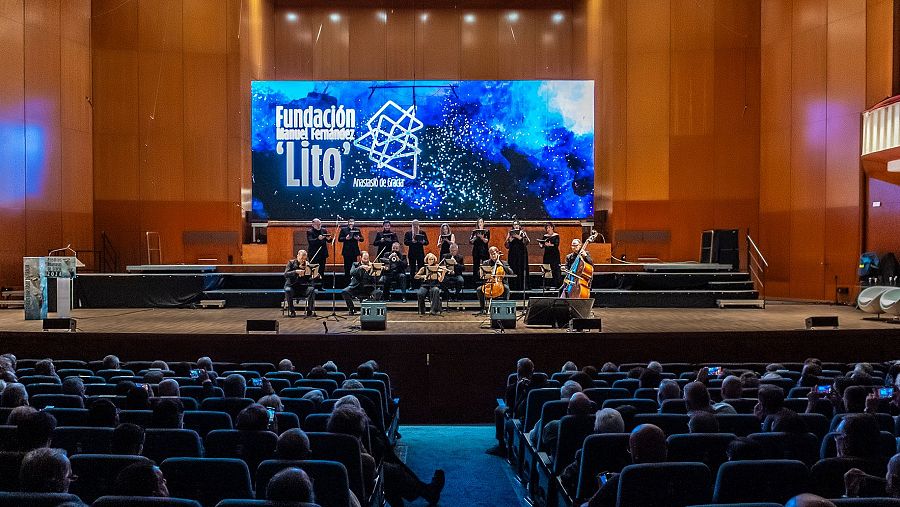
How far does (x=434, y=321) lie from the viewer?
11.4 metres

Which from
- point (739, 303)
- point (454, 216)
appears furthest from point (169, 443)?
point (454, 216)

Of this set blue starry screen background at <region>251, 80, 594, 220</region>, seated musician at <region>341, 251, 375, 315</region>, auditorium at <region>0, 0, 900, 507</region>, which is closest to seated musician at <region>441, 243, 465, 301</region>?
auditorium at <region>0, 0, 900, 507</region>

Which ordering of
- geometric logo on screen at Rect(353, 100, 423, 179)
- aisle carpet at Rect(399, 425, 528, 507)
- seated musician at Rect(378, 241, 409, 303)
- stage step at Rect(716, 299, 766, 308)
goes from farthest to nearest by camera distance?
geometric logo on screen at Rect(353, 100, 423, 179) < stage step at Rect(716, 299, 766, 308) < seated musician at Rect(378, 241, 409, 303) < aisle carpet at Rect(399, 425, 528, 507)

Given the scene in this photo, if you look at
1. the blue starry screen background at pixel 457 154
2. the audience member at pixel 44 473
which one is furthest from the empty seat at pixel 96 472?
the blue starry screen background at pixel 457 154

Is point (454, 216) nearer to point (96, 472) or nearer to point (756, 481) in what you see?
point (96, 472)

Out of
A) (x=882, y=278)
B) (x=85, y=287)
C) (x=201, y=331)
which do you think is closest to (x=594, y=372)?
(x=201, y=331)

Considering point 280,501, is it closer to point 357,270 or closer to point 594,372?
point 594,372

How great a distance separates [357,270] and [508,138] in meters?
8.02

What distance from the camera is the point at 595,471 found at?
4.05m

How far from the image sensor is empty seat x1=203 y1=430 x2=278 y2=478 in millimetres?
4148

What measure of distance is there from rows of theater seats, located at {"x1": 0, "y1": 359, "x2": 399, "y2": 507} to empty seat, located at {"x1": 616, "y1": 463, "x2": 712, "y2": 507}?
131 cm

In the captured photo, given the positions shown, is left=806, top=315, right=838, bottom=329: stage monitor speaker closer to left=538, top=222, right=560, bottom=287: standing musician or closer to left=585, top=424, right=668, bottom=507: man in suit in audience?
left=538, top=222, right=560, bottom=287: standing musician

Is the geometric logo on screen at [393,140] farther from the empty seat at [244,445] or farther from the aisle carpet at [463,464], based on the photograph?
the empty seat at [244,445]

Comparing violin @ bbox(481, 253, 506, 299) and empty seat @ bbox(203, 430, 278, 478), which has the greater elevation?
violin @ bbox(481, 253, 506, 299)
